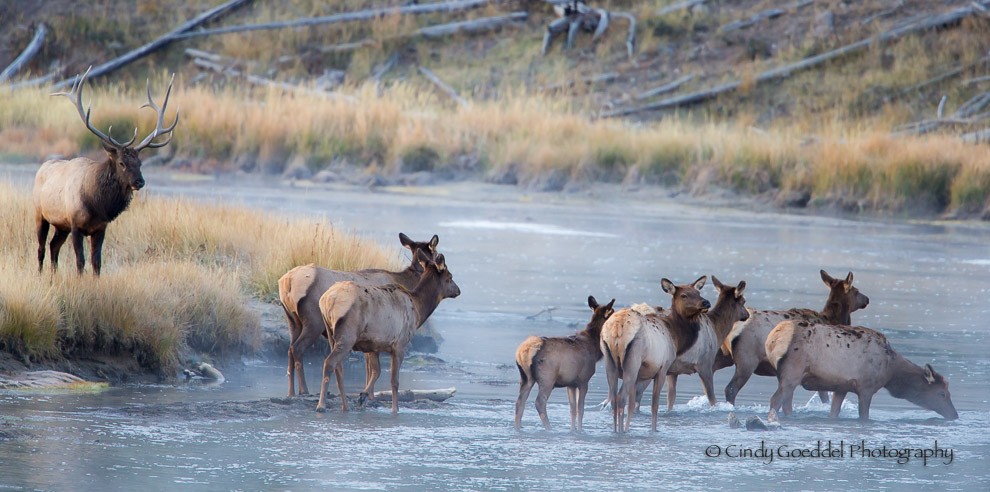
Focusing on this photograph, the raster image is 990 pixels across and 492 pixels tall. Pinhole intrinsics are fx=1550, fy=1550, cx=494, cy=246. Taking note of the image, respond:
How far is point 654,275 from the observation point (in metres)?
19.4

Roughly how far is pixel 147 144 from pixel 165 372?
275 centimetres

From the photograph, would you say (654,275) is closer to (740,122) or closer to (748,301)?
(748,301)


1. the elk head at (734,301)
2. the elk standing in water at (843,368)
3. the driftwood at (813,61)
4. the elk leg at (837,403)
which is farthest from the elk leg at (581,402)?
the driftwood at (813,61)

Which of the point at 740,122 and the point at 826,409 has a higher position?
the point at 740,122

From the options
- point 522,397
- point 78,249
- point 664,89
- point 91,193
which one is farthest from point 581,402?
point 664,89

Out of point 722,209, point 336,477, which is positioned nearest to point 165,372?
point 336,477

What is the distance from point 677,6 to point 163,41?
44.1ft

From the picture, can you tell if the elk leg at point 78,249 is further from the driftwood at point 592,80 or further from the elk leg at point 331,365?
the driftwood at point 592,80

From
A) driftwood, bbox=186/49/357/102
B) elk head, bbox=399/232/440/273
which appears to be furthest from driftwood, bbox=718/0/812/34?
elk head, bbox=399/232/440/273

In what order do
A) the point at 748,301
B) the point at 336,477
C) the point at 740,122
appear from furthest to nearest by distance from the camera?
the point at 740,122 < the point at 748,301 < the point at 336,477

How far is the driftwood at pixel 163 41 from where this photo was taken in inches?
1547

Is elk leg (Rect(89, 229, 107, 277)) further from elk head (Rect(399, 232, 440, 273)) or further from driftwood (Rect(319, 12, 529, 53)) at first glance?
driftwood (Rect(319, 12, 529, 53))

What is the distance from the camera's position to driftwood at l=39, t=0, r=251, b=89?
39281 millimetres

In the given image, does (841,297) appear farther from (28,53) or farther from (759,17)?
(28,53)
